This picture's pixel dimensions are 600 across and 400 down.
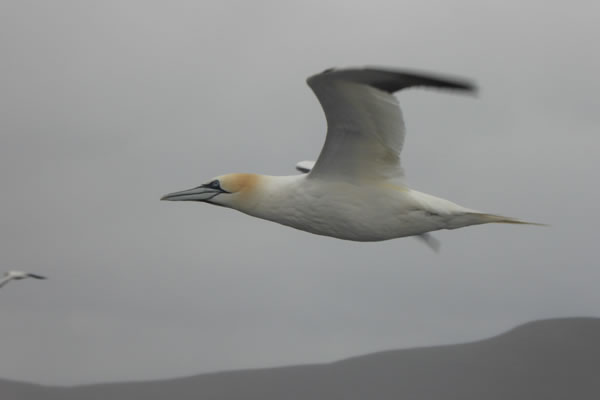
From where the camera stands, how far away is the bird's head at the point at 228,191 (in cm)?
1286

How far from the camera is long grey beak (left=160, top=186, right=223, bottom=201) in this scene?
13352 millimetres

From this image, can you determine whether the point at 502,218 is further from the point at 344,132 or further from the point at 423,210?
the point at 344,132

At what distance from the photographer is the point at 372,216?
12.3m

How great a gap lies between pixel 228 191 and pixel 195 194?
743mm

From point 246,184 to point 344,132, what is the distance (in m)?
1.94

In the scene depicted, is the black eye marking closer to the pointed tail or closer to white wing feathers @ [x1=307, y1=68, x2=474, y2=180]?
white wing feathers @ [x1=307, y1=68, x2=474, y2=180]

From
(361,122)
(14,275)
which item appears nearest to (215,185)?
(361,122)

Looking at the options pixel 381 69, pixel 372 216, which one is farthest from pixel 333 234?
pixel 381 69

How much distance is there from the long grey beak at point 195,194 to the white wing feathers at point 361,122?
187 cm

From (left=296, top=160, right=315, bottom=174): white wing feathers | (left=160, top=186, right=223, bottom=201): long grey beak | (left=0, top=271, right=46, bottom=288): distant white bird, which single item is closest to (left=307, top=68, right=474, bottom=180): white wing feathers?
(left=160, top=186, right=223, bottom=201): long grey beak

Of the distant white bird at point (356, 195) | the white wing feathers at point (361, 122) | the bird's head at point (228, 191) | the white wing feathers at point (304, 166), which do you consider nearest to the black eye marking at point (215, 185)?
the bird's head at point (228, 191)

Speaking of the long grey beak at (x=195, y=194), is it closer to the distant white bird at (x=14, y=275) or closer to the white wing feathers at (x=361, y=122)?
the white wing feathers at (x=361, y=122)

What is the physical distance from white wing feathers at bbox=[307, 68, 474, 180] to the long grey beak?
1867 millimetres

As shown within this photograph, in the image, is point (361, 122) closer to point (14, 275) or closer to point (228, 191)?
point (228, 191)
